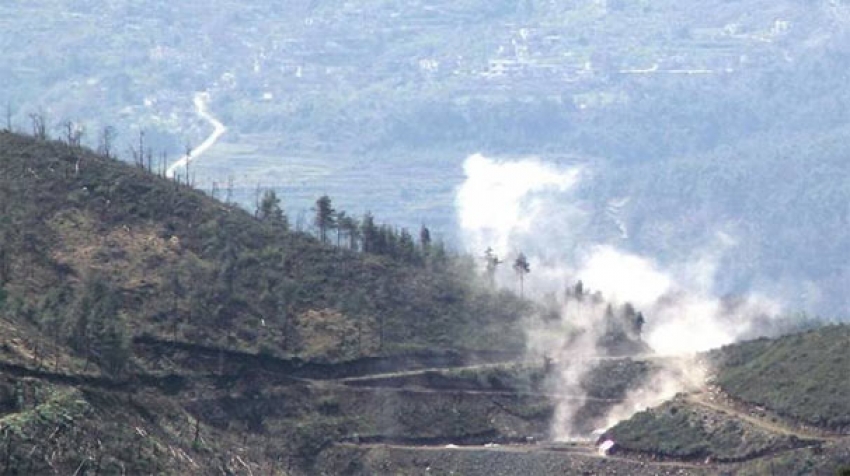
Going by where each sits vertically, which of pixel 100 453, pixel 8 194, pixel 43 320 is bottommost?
pixel 100 453

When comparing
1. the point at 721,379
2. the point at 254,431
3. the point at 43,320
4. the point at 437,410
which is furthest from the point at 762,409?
the point at 43,320

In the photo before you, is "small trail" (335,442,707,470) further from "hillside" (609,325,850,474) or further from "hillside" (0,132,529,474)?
"hillside" (0,132,529,474)

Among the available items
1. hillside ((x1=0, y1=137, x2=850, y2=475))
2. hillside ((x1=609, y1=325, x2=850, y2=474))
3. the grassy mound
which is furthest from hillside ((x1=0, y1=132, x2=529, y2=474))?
the grassy mound

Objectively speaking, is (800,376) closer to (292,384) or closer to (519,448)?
(519,448)

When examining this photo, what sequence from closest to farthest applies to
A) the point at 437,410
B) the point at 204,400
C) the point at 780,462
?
the point at 780,462 → the point at 204,400 → the point at 437,410

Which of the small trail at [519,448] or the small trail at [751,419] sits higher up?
the small trail at [751,419]

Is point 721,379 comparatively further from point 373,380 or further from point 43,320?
point 43,320

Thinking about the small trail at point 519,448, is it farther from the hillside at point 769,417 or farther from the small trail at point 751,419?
the small trail at point 751,419

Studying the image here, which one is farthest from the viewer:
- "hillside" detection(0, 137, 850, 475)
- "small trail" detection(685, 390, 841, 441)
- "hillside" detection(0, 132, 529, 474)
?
"small trail" detection(685, 390, 841, 441)

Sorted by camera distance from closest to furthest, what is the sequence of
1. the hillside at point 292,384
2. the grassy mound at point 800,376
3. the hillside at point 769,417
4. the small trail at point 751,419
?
the hillside at point 292,384 → the hillside at point 769,417 → the small trail at point 751,419 → the grassy mound at point 800,376

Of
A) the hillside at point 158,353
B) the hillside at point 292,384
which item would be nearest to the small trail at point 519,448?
the hillside at point 292,384

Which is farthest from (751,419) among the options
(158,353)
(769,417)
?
(158,353)
